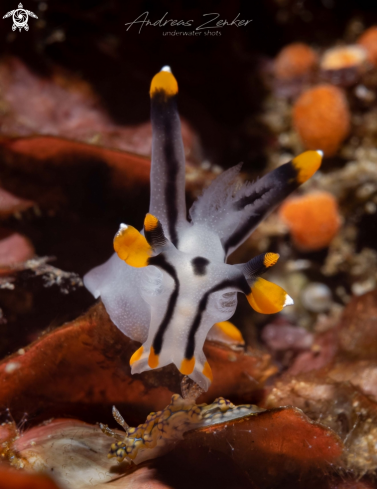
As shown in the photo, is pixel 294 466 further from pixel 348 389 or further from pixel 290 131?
pixel 290 131

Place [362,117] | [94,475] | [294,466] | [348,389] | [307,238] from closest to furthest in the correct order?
[94,475], [294,466], [348,389], [307,238], [362,117]

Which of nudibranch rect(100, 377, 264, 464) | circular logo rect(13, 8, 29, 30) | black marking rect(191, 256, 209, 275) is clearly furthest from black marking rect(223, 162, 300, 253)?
circular logo rect(13, 8, 29, 30)

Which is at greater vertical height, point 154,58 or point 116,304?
point 154,58

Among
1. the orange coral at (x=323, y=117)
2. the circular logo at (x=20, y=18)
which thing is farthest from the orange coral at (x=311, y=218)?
the circular logo at (x=20, y=18)

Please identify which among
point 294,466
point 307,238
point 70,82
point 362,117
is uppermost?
point 70,82

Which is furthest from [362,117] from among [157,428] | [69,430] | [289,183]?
[69,430]

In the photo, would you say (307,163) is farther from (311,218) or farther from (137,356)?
(137,356)

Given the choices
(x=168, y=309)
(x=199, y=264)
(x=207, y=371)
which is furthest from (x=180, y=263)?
(x=207, y=371)
